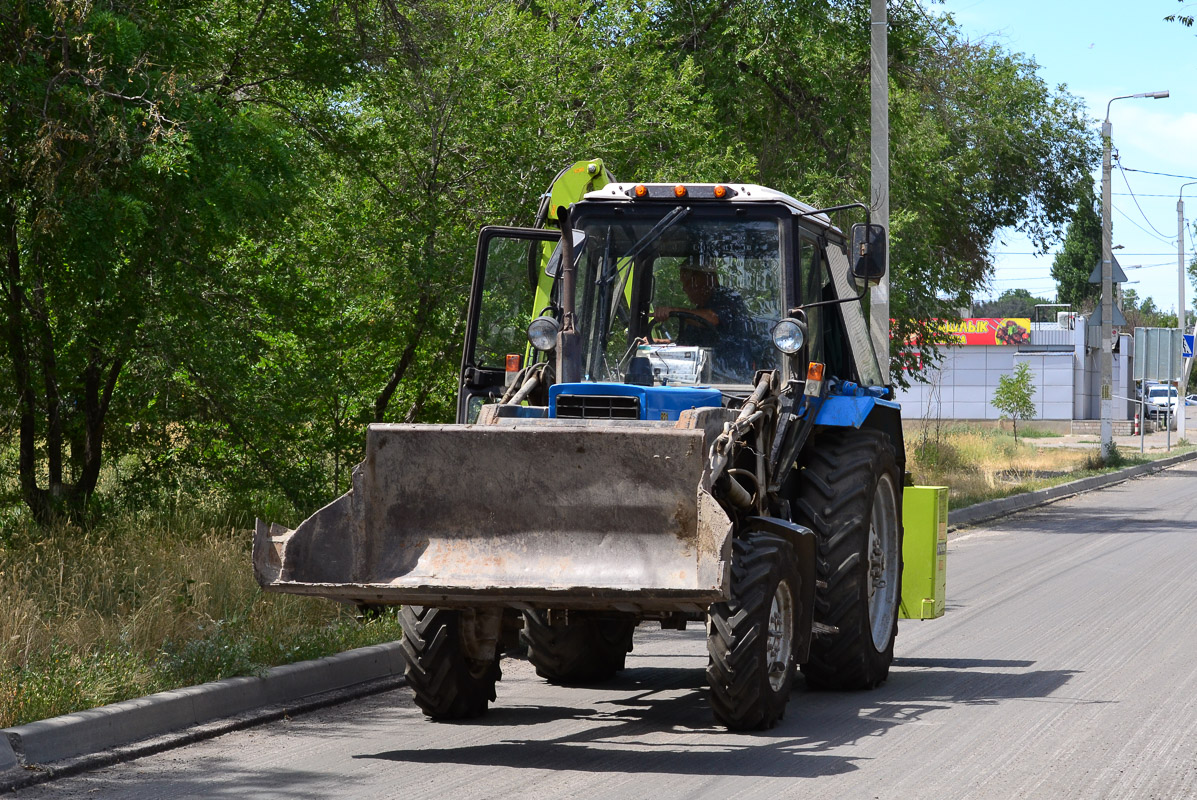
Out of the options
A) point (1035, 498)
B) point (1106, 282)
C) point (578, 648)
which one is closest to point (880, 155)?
point (578, 648)

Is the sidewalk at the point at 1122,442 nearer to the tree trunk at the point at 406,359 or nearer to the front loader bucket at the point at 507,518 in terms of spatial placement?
the tree trunk at the point at 406,359

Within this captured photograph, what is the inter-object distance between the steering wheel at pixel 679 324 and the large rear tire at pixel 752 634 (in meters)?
1.65

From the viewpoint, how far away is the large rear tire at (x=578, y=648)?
884 centimetres

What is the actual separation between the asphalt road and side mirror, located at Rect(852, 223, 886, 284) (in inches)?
98.7

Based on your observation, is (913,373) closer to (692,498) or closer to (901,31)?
(901,31)

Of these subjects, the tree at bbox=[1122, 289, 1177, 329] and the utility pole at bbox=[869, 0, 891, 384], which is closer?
the utility pole at bbox=[869, 0, 891, 384]

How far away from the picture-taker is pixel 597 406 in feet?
25.2

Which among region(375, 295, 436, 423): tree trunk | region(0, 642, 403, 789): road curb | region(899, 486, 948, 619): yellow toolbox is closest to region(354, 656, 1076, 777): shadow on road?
region(899, 486, 948, 619): yellow toolbox

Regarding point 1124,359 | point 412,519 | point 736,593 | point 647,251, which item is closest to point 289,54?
point 647,251

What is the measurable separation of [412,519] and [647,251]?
2411 millimetres

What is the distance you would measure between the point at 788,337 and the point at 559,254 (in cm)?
158

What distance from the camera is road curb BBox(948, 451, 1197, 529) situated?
21719 millimetres

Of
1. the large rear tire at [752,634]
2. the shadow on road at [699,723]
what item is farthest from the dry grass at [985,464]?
the large rear tire at [752,634]

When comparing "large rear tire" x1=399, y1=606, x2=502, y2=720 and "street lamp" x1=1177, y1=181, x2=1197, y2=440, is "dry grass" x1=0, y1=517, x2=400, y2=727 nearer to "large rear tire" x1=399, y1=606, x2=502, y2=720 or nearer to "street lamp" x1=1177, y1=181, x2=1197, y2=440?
"large rear tire" x1=399, y1=606, x2=502, y2=720
